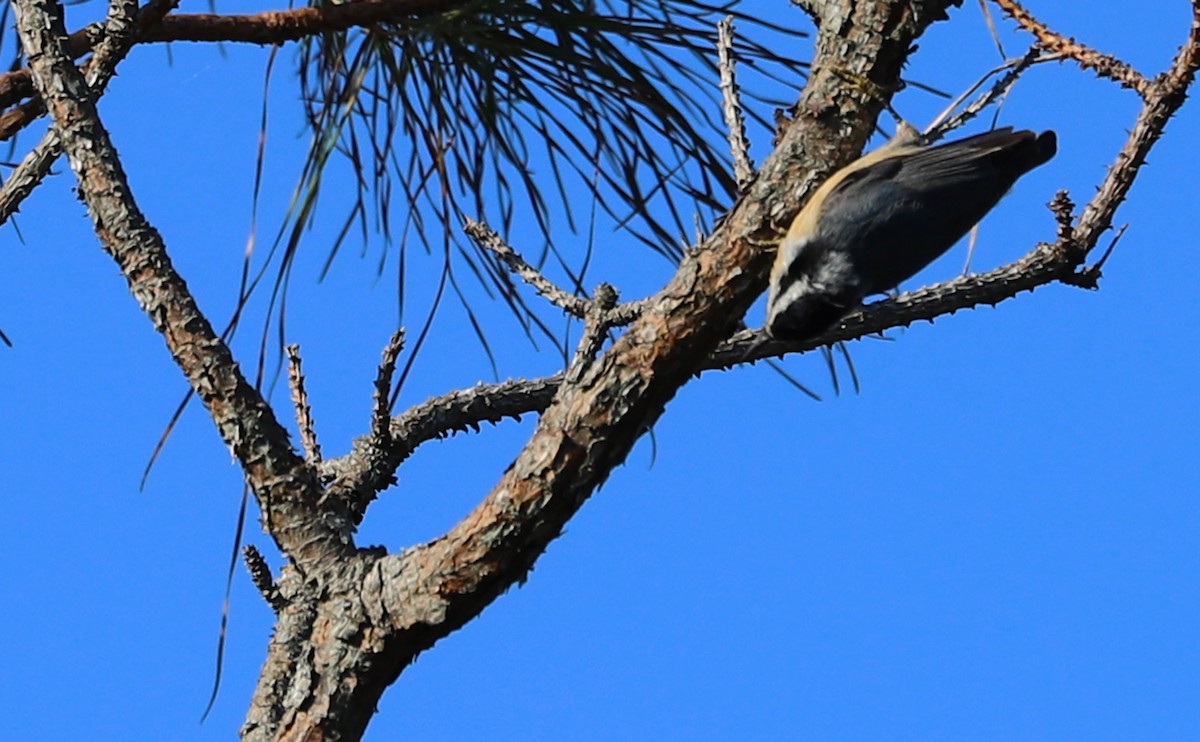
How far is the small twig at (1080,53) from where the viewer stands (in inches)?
67.9

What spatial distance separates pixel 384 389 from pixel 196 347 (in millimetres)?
219

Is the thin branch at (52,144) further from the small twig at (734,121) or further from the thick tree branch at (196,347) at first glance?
the small twig at (734,121)

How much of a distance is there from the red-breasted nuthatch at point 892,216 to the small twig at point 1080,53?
0.29 meters

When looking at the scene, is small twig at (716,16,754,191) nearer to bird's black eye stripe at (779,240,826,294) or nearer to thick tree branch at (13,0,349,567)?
bird's black eye stripe at (779,240,826,294)

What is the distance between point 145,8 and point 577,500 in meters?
1.20

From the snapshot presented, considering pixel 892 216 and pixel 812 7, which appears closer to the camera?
pixel 812 7

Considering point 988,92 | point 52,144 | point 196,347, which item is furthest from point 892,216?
point 52,144

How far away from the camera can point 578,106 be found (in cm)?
245

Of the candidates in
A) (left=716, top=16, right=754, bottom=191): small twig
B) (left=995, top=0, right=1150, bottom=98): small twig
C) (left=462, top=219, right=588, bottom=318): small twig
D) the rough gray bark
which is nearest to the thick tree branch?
the rough gray bark

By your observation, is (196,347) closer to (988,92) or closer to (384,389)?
(384,389)

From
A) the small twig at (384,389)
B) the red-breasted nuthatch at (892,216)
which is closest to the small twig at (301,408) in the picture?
the small twig at (384,389)

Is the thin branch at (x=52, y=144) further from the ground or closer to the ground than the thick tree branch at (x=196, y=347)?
further from the ground

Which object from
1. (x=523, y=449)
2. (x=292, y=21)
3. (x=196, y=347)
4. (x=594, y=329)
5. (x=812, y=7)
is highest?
(x=292, y=21)

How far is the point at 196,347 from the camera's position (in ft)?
5.55
